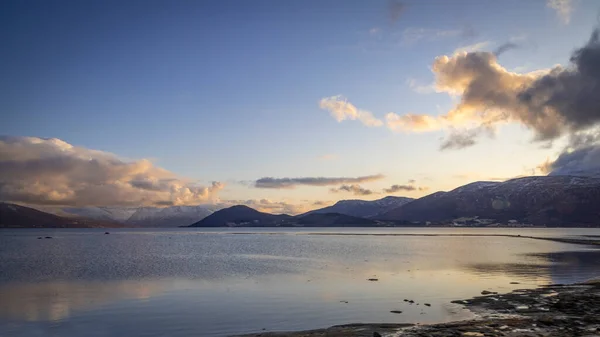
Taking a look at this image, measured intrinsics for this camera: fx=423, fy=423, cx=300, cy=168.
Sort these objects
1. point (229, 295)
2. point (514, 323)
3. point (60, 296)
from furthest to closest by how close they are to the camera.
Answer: point (229, 295) → point (60, 296) → point (514, 323)

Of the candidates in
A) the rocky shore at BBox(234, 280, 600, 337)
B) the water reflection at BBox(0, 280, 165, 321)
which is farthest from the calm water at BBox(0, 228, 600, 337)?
the rocky shore at BBox(234, 280, 600, 337)

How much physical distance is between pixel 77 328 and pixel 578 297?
1709 inches

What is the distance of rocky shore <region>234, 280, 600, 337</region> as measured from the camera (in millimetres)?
26797

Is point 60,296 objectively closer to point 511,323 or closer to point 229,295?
point 229,295

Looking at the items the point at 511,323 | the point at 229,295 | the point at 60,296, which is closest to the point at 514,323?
the point at 511,323

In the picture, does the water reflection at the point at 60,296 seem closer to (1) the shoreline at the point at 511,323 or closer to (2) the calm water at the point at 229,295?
(2) the calm water at the point at 229,295

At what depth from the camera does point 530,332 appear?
87.8ft

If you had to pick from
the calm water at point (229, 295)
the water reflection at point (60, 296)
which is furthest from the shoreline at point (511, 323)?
the water reflection at point (60, 296)

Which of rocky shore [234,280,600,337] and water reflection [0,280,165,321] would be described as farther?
water reflection [0,280,165,321]

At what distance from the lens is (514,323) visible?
29328 mm

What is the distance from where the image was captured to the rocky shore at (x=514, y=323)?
2680 centimetres

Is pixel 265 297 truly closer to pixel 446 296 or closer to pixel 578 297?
pixel 446 296

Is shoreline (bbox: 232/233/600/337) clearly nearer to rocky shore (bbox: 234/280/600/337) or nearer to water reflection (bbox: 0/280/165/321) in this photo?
rocky shore (bbox: 234/280/600/337)

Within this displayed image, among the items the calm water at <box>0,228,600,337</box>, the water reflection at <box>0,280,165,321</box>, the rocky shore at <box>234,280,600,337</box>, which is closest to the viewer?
the rocky shore at <box>234,280,600,337</box>
